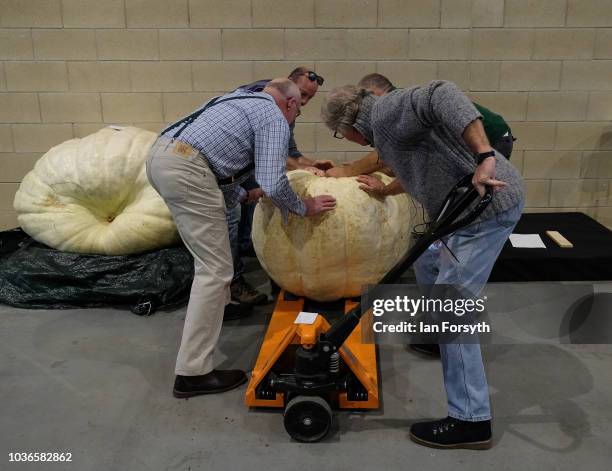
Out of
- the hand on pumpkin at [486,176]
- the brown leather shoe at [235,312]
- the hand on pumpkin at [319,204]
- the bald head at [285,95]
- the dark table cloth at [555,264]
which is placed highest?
the bald head at [285,95]

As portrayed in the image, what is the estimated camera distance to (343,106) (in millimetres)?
2164

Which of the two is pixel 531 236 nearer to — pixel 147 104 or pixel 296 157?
pixel 296 157

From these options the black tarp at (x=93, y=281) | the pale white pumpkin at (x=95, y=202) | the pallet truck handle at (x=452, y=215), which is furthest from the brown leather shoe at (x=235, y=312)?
the pallet truck handle at (x=452, y=215)

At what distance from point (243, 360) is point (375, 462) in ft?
3.27

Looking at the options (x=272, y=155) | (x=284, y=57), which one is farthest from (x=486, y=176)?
(x=284, y=57)

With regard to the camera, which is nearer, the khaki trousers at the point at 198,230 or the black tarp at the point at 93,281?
the khaki trousers at the point at 198,230

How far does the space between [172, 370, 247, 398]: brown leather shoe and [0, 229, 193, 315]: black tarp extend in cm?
99

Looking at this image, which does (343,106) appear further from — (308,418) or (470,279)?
(308,418)

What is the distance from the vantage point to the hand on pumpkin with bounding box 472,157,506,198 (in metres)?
1.77

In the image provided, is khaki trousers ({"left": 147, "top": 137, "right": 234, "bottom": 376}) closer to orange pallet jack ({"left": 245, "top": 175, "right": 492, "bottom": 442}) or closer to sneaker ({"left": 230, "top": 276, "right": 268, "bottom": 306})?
orange pallet jack ({"left": 245, "top": 175, "right": 492, "bottom": 442})

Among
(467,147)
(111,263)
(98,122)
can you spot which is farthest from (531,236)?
(98,122)

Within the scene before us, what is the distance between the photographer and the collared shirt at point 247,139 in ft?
7.78

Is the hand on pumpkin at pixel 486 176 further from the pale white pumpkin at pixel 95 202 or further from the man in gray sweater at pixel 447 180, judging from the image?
the pale white pumpkin at pixel 95 202

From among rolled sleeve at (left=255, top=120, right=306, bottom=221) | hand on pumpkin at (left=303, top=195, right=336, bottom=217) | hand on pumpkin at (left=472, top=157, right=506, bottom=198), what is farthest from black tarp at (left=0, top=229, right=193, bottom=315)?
hand on pumpkin at (left=472, top=157, right=506, bottom=198)
